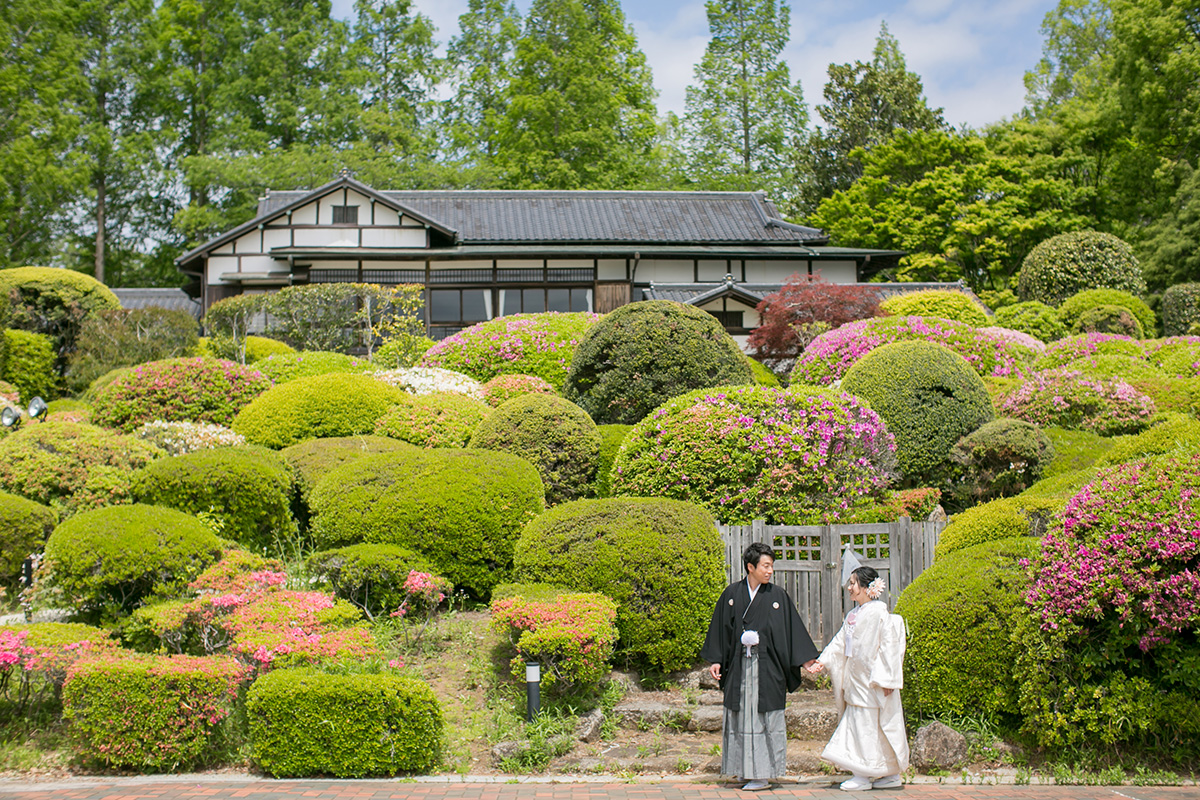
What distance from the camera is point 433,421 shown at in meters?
12.3

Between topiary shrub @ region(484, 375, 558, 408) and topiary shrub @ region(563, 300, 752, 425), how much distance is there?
1696 millimetres

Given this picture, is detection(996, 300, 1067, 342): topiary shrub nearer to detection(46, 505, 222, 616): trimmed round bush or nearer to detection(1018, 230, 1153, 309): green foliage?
detection(1018, 230, 1153, 309): green foliage

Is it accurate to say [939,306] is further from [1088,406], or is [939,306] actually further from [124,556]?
[124,556]

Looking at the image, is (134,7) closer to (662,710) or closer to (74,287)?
(74,287)

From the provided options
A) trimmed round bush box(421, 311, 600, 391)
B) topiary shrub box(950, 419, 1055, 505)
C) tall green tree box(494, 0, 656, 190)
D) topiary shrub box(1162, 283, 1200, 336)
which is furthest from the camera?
tall green tree box(494, 0, 656, 190)

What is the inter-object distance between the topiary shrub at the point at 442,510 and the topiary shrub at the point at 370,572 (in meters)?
0.28

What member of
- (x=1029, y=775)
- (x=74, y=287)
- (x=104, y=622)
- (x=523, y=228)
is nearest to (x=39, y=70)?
(x=74, y=287)

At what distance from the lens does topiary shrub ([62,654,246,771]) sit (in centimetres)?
614

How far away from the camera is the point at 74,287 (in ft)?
65.6

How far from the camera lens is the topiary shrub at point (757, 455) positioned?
30.2 feet

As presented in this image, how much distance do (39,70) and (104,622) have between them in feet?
92.1

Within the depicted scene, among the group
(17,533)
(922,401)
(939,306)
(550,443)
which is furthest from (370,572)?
(939,306)

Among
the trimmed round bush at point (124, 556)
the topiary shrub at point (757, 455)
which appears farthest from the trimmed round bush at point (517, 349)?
the trimmed round bush at point (124, 556)

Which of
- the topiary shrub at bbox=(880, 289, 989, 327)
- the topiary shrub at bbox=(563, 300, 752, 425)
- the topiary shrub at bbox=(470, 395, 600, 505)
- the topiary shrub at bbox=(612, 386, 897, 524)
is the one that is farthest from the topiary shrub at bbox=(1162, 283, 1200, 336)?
the topiary shrub at bbox=(470, 395, 600, 505)
